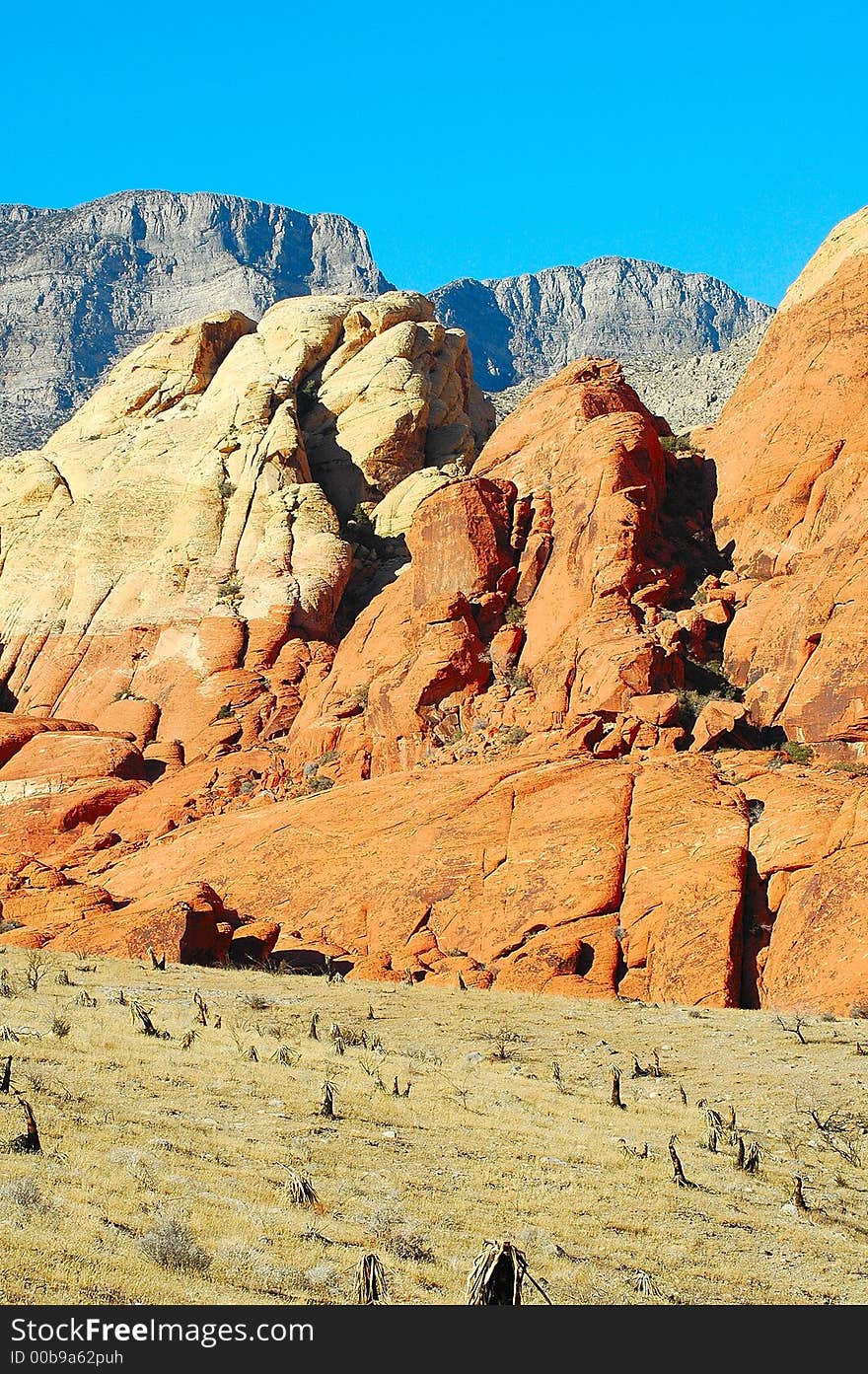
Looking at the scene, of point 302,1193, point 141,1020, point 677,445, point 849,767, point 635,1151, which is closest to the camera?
point 302,1193

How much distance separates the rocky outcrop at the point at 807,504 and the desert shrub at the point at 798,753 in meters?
0.45

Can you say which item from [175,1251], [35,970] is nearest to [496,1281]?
[175,1251]

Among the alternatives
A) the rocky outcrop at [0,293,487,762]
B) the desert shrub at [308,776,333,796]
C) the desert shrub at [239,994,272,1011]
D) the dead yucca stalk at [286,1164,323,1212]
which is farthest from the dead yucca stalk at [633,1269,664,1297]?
the rocky outcrop at [0,293,487,762]

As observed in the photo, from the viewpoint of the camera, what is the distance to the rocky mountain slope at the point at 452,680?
28859 mm

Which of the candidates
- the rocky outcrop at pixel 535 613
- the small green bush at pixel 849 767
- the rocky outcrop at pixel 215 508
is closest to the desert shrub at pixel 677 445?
the rocky outcrop at pixel 535 613

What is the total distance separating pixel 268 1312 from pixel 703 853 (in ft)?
67.2

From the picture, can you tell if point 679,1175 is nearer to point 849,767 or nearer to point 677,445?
point 849,767

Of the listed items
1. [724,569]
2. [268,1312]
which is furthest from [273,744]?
[268,1312]

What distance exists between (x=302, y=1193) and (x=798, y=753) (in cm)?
2206

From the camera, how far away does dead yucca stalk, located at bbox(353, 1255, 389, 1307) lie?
10297mm

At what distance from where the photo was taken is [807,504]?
3959 cm

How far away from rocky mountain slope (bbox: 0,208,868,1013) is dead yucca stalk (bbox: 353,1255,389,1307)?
16.7 metres

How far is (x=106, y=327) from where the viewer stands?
7510 inches

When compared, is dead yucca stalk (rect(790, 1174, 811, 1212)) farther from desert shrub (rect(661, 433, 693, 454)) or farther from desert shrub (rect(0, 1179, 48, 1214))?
desert shrub (rect(661, 433, 693, 454))
